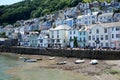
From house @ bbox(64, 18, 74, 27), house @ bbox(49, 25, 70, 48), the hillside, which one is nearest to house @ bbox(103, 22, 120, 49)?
house @ bbox(49, 25, 70, 48)

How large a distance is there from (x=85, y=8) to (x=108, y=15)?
26302 millimetres

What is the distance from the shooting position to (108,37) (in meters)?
62.8

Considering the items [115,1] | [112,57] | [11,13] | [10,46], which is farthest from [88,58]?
[11,13]

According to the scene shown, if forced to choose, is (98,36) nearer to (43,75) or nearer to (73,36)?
(73,36)

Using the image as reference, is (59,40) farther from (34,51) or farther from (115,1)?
(115,1)

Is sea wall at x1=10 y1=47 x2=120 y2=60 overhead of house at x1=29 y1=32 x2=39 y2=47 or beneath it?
beneath

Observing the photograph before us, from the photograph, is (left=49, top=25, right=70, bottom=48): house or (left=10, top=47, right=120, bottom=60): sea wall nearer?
(left=10, top=47, right=120, bottom=60): sea wall

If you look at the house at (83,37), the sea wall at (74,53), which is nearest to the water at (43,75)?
the sea wall at (74,53)

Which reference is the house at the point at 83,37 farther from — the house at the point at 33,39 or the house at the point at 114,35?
the house at the point at 33,39

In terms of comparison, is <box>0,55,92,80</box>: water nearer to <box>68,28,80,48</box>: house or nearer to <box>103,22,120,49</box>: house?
<box>103,22,120,49</box>: house

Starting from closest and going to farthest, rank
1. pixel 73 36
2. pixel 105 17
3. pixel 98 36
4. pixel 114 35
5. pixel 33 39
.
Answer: pixel 114 35, pixel 98 36, pixel 73 36, pixel 105 17, pixel 33 39

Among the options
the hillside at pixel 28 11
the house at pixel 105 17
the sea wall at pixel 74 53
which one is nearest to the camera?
the sea wall at pixel 74 53

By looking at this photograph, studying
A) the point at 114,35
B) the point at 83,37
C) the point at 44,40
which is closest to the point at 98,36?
the point at 114,35

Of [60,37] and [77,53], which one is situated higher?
[60,37]
